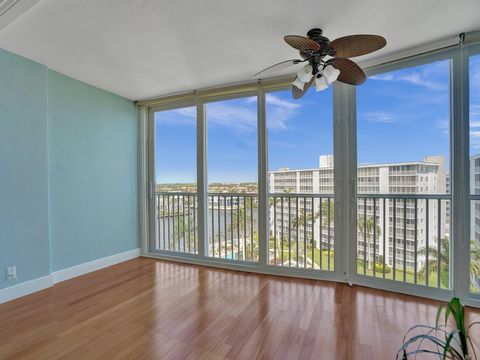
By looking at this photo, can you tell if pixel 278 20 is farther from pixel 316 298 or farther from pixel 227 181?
pixel 316 298

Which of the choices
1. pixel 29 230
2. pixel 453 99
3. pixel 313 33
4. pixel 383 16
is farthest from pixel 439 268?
pixel 29 230

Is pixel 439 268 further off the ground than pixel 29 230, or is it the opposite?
pixel 29 230

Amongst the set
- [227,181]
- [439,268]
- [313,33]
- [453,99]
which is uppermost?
[313,33]

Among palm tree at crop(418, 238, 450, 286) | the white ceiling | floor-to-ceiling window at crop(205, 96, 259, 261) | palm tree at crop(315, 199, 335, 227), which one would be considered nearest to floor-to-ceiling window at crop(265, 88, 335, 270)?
palm tree at crop(315, 199, 335, 227)

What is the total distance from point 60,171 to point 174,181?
1434 millimetres

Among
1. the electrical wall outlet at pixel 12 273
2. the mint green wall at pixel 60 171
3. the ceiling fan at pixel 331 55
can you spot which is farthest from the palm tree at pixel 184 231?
the ceiling fan at pixel 331 55

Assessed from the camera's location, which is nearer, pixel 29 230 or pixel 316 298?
pixel 316 298

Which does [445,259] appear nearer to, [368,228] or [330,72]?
[368,228]

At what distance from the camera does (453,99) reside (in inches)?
91.6

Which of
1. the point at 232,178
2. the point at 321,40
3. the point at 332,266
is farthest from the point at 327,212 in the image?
the point at 321,40

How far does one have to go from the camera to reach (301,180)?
3.05 m

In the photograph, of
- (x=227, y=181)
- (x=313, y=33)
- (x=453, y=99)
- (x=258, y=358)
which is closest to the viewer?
(x=258, y=358)

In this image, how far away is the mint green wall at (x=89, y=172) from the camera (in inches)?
115

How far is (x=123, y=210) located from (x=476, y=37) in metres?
4.43
